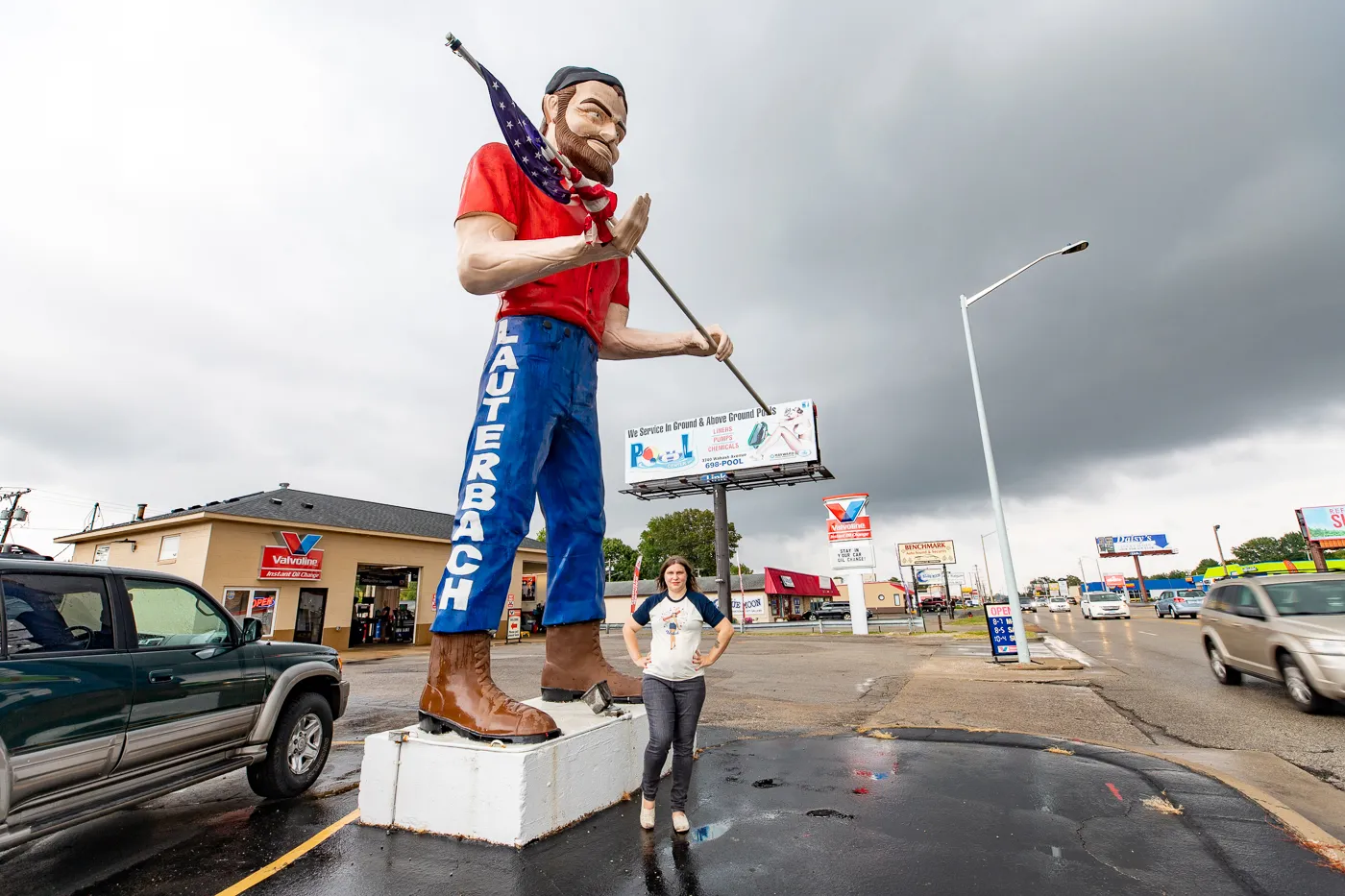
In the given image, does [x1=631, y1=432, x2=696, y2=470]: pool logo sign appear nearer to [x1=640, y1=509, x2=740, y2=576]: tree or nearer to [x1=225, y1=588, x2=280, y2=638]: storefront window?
[x1=225, y1=588, x2=280, y2=638]: storefront window

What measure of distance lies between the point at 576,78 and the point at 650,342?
184 cm

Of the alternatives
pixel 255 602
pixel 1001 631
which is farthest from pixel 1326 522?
pixel 255 602

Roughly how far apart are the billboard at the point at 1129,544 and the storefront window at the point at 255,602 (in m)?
96.2

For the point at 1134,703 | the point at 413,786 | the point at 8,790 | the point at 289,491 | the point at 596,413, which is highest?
the point at 289,491

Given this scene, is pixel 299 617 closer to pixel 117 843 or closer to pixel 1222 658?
pixel 117 843

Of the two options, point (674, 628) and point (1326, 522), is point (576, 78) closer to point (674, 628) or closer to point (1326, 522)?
point (674, 628)

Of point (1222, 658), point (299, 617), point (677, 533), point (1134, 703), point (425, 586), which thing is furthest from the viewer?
point (677, 533)

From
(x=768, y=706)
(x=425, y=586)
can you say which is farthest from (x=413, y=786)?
(x=425, y=586)

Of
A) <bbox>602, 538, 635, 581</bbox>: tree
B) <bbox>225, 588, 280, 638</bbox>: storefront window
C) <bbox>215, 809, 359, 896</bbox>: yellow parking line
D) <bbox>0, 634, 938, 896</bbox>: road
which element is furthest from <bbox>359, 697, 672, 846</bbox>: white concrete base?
<bbox>602, 538, 635, 581</bbox>: tree

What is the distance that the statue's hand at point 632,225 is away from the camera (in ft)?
9.70

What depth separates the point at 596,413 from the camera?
4230mm

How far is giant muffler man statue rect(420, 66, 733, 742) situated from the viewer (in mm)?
3205

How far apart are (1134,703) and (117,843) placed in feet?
31.2

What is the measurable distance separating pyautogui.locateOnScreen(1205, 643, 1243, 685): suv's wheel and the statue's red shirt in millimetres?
10097
